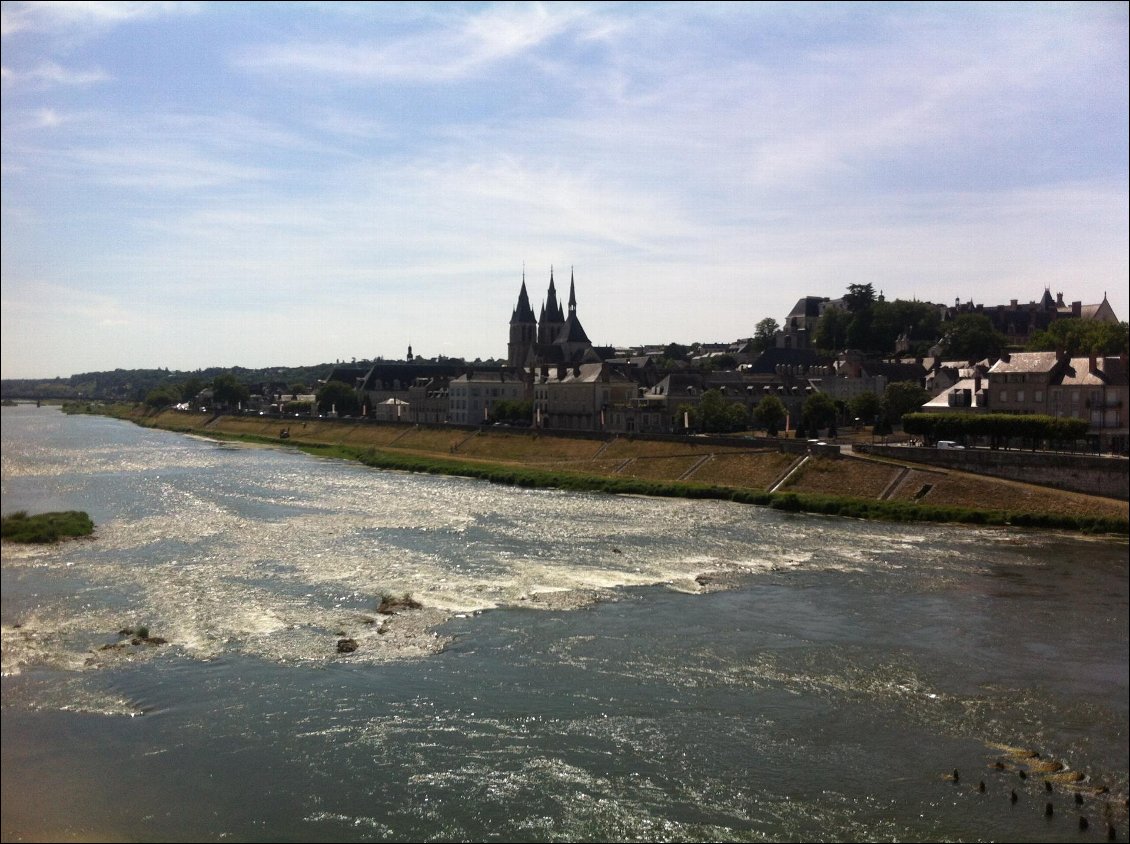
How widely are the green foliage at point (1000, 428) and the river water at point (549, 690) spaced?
13460 mm

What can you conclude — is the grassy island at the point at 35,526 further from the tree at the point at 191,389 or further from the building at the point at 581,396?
the tree at the point at 191,389

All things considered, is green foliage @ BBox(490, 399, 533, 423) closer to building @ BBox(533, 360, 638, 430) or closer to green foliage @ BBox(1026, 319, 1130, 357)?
building @ BBox(533, 360, 638, 430)

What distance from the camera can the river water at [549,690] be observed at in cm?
1555

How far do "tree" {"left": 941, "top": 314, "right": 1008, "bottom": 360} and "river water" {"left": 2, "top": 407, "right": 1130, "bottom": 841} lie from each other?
5982 cm

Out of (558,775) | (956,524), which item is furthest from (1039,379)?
(558,775)

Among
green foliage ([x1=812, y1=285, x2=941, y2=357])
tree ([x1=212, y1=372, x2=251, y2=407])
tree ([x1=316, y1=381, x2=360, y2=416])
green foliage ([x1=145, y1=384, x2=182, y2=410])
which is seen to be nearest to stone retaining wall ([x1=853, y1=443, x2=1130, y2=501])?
green foliage ([x1=812, y1=285, x2=941, y2=357])

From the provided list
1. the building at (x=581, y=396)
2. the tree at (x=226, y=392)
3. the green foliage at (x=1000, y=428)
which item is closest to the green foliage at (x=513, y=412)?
the building at (x=581, y=396)

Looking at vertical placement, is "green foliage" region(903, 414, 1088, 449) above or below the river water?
above

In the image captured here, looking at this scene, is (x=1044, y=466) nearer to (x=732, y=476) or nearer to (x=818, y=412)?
(x=732, y=476)

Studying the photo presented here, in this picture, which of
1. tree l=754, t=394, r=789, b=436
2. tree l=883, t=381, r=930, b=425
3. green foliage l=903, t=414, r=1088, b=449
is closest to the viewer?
green foliage l=903, t=414, r=1088, b=449

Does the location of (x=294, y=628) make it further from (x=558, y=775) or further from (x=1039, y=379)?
(x=1039, y=379)

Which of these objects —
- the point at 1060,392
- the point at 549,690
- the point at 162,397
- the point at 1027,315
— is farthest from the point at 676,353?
the point at 549,690

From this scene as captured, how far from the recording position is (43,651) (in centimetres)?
2062

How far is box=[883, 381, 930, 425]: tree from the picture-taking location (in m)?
68.0
